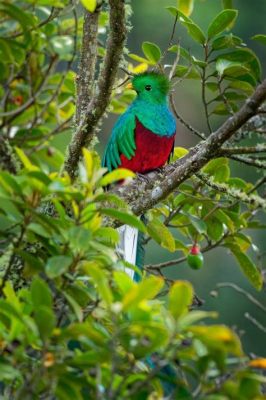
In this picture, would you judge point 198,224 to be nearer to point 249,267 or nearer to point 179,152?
point 249,267

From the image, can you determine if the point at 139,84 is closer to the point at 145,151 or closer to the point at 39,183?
the point at 145,151

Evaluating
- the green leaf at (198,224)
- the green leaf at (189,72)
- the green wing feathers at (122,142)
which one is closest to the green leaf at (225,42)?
the green leaf at (189,72)

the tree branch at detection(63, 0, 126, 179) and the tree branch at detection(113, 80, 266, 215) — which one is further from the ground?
the tree branch at detection(63, 0, 126, 179)

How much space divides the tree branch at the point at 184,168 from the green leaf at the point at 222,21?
0.37 m

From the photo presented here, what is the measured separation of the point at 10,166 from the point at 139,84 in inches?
38.9

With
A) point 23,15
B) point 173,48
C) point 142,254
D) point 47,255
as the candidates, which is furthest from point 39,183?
point 142,254

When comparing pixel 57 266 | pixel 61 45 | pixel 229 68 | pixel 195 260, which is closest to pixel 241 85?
pixel 229 68

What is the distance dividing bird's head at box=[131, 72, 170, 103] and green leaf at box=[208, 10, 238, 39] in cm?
74

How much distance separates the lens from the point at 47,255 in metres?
2.14

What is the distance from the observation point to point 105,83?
247cm

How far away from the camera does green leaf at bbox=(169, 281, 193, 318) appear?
1573 mm

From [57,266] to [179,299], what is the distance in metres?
0.30

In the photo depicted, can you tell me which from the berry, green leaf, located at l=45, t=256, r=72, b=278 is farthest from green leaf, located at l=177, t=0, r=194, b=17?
green leaf, located at l=45, t=256, r=72, b=278

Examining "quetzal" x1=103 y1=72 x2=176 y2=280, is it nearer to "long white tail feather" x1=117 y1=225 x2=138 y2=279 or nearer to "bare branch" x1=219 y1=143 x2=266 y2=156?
"long white tail feather" x1=117 y1=225 x2=138 y2=279
